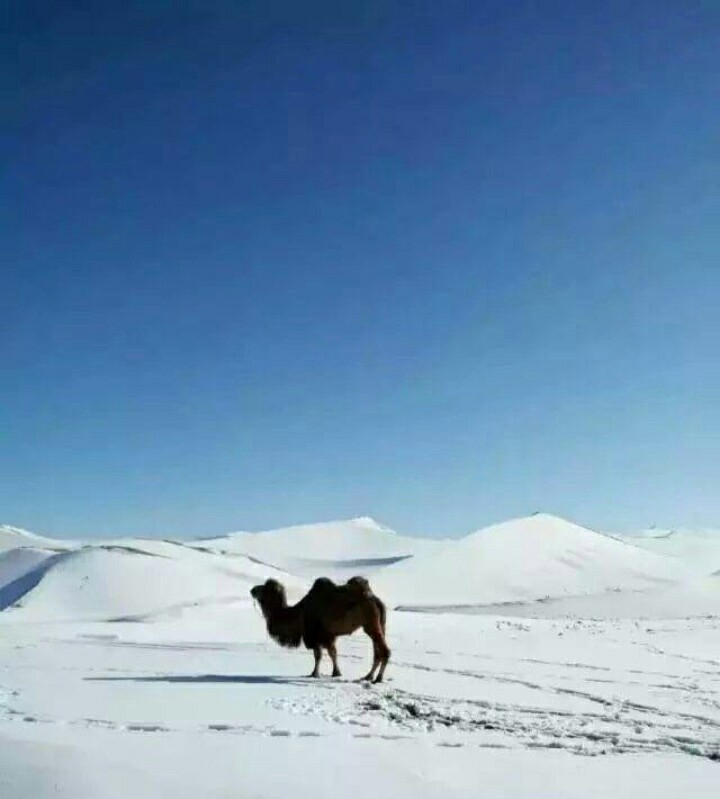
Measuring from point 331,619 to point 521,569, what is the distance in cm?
4916

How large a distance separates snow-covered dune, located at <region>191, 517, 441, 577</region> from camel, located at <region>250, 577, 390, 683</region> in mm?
58567

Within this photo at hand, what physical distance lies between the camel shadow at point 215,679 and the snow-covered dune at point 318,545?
197 feet

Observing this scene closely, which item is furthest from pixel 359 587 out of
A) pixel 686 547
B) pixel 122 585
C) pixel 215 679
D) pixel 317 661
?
pixel 686 547

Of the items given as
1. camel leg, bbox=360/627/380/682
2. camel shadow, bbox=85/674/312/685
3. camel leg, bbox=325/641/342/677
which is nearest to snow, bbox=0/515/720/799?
camel shadow, bbox=85/674/312/685

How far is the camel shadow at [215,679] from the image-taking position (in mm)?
11688

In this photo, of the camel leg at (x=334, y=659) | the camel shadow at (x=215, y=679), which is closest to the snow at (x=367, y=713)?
the camel shadow at (x=215, y=679)

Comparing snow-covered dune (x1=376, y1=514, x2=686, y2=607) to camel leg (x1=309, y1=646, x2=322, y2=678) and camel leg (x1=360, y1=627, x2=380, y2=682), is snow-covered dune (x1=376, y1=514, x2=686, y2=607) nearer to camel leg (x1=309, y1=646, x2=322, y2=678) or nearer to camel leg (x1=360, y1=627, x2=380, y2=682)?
camel leg (x1=309, y1=646, x2=322, y2=678)

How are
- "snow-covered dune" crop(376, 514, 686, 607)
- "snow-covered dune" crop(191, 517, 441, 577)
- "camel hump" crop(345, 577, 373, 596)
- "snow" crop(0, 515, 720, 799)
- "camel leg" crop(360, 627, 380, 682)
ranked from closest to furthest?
"snow" crop(0, 515, 720, 799) < "camel leg" crop(360, 627, 380, 682) < "camel hump" crop(345, 577, 373, 596) < "snow-covered dune" crop(376, 514, 686, 607) < "snow-covered dune" crop(191, 517, 441, 577)

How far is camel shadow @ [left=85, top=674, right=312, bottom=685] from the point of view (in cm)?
1169

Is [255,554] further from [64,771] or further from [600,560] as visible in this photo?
[64,771]

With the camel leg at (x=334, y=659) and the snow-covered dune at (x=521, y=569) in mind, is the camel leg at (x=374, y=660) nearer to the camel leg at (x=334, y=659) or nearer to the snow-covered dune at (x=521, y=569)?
the camel leg at (x=334, y=659)

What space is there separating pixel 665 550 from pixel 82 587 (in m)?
88.7

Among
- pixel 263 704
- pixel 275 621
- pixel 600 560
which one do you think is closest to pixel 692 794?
pixel 263 704

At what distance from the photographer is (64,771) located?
5.60 meters
